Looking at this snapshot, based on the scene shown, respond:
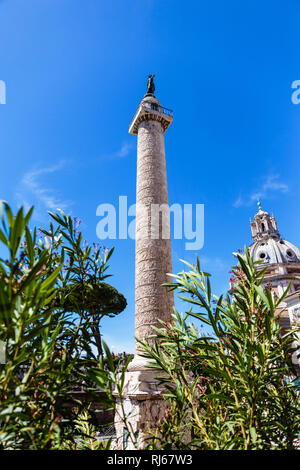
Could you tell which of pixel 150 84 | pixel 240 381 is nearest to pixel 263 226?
pixel 150 84

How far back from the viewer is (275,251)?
156 ft

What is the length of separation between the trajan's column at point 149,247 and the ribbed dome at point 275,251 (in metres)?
39.8

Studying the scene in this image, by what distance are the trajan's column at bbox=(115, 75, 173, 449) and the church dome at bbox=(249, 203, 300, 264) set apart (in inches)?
1483

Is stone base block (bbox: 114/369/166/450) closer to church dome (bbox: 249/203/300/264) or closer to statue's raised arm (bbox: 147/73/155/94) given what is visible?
statue's raised arm (bbox: 147/73/155/94)

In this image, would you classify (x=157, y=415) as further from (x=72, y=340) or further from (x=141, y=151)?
(x=141, y=151)

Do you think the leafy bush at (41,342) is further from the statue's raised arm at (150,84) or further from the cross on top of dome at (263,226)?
the cross on top of dome at (263,226)

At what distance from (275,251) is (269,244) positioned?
109 inches

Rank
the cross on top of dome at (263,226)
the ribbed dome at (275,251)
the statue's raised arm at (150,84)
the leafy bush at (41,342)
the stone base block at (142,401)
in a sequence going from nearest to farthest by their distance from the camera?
1. the leafy bush at (41,342)
2. the stone base block at (142,401)
3. the statue's raised arm at (150,84)
4. the ribbed dome at (275,251)
5. the cross on top of dome at (263,226)

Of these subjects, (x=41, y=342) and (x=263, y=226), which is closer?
(x=41, y=342)

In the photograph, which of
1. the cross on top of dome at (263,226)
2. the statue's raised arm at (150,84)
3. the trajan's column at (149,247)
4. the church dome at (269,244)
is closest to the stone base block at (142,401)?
the trajan's column at (149,247)

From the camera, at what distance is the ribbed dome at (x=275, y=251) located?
46.5 meters

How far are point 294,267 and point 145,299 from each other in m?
43.6

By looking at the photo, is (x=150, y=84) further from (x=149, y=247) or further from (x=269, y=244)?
(x=269, y=244)
